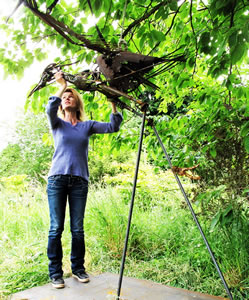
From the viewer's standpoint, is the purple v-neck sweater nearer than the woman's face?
Yes

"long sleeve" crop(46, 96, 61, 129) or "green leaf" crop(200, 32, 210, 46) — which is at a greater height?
"green leaf" crop(200, 32, 210, 46)

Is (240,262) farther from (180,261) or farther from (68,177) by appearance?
(68,177)

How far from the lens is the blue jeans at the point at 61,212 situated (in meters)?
2.02

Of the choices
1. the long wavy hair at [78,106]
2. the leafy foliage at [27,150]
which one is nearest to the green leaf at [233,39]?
the long wavy hair at [78,106]

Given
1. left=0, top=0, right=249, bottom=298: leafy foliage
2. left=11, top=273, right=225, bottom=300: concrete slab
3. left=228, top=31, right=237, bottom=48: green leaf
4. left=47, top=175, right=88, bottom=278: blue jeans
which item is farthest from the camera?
left=47, top=175, right=88, bottom=278: blue jeans

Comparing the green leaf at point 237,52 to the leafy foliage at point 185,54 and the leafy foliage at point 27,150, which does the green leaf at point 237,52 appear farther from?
the leafy foliage at point 27,150

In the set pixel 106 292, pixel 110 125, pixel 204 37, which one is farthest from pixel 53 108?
pixel 106 292

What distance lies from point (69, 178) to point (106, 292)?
800mm

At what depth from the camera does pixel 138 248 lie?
302cm

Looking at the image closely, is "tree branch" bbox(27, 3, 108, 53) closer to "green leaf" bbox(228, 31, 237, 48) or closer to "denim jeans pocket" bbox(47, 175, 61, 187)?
"green leaf" bbox(228, 31, 237, 48)

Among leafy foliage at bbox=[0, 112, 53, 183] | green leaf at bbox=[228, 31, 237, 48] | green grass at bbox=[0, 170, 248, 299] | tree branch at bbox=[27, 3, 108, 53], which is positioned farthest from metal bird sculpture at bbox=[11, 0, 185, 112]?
leafy foliage at bbox=[0, 112, 53, 183]

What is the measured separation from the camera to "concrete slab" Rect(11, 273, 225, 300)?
1827 millimetres

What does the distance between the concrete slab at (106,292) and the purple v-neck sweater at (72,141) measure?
0.76 m

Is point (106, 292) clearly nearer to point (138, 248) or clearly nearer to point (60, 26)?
point (138, 248)
